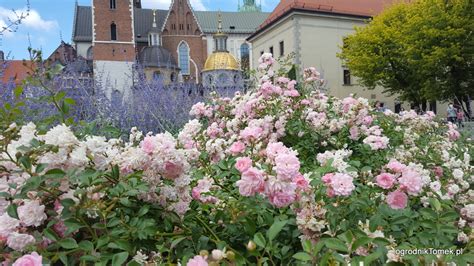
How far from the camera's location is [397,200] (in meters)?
1.72

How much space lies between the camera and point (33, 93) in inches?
225

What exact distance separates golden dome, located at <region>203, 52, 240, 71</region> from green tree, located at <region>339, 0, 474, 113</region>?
15.6m

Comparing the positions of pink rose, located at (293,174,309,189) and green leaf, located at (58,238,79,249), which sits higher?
pink rose, located at (293,174,309,189)

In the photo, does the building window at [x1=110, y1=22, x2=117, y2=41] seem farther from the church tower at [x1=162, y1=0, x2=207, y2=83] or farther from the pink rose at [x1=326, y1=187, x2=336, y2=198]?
the pink rose at [x1=326, y1=187, x2=336, y2=198]

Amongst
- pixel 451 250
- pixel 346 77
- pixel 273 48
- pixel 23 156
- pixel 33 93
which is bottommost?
pixel 451 250

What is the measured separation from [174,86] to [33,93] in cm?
306

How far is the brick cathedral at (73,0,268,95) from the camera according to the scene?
4191cm

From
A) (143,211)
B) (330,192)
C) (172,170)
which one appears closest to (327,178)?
(330,192)

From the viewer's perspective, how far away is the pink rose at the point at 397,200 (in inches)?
67.2

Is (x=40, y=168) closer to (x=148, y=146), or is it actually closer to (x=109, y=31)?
(x=148, y=146)

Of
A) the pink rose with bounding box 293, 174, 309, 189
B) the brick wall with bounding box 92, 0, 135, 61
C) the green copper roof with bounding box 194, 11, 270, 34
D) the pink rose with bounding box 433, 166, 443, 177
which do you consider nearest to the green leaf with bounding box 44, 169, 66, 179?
the pink rose with bounding box 293, 174, 309, 189

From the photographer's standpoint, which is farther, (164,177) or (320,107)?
(320,107)

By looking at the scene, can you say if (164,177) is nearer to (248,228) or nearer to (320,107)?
(248,228)

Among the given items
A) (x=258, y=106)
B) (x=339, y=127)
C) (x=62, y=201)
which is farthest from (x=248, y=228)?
(x=258, y=106)
